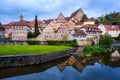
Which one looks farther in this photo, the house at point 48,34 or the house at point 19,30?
the house at point 19,30

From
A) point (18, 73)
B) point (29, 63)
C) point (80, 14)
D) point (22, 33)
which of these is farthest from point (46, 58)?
point (80, 14)

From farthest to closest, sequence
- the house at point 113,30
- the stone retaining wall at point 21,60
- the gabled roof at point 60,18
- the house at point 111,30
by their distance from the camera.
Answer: the house at point 113,30
the house at point 111,30
the gabled roof at point 60,18
the stone retaining wall at point 21,60

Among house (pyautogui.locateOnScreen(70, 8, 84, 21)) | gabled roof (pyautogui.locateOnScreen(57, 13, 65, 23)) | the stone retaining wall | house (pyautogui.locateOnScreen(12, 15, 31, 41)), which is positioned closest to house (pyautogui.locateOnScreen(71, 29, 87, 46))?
gabled roof (pyautogui.locateOnScreen(57, 13, 65, 23))

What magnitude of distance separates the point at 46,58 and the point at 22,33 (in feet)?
242

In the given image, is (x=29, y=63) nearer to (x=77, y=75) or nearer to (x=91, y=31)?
(x=77, y=75)

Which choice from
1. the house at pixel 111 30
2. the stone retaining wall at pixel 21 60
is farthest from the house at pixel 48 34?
the stone retaining wall at pixel 21 60

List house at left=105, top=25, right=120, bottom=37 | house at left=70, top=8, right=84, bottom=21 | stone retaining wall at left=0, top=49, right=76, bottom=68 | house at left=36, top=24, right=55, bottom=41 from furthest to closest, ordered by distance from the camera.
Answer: house at left=70, top=8, right=84, bottom=21, house at left=105, top=25, right=120, bottom=37, house at left=36, top=24, right=55, bottom=41, stone retaining wall at left=0, top=49, right=76, bottom=68

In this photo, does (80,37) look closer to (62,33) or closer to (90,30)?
(62,33)

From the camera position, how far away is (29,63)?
4091 cm

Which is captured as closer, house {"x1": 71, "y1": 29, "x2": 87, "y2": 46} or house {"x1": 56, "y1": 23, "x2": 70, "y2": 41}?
house {"x1": 71, "y1": 29, "x2": 87, "y2": 46}

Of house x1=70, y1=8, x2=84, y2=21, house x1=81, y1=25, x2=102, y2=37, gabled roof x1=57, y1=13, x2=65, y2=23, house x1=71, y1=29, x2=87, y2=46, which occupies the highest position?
house x1=70, y1=8, x2=84, y2=21

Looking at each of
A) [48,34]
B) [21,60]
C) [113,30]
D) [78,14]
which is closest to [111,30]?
[113,30]

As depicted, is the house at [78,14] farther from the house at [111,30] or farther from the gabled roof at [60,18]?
the gabled roof at [60,18]

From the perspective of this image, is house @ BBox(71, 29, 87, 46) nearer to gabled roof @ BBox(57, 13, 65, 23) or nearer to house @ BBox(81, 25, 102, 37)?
house @ BBox(81, 25, 102, 37)
